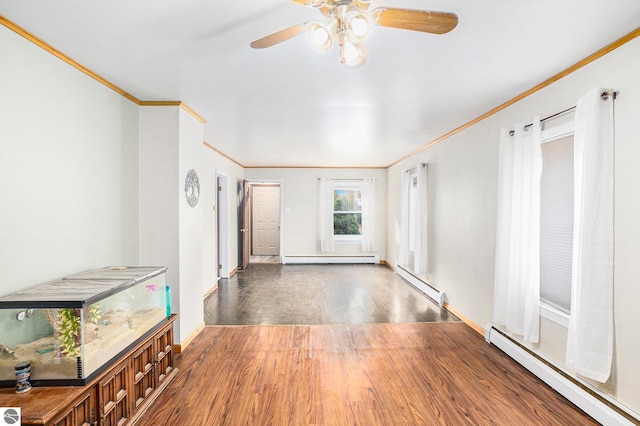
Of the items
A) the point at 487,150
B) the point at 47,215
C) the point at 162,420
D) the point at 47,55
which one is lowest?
the point at 162,420

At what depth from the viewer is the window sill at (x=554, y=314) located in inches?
95.9

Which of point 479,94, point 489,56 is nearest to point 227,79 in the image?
point 489,56

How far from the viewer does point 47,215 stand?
203cm

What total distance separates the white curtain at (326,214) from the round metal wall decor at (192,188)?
447 centimetres

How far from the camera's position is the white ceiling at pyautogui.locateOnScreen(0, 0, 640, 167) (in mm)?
1644

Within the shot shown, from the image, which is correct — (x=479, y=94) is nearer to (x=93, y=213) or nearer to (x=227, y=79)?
(x=227, y=79)

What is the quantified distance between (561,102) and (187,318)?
3.90 meters

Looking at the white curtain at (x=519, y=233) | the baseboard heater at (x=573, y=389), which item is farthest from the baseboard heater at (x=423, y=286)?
the white curtain at (x=519, y=233)

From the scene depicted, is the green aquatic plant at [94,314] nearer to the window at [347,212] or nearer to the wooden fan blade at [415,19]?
the wooden fan blade at [415,19]

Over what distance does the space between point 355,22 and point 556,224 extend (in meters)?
2.48

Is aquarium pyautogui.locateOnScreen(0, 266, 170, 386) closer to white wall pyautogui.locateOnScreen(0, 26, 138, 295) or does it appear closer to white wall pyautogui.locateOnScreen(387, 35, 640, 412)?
white wall pyautogui.locateOnScreen(0, 26, 138, 295)

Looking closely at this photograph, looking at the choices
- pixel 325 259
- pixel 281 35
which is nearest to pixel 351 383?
pixel 281 35

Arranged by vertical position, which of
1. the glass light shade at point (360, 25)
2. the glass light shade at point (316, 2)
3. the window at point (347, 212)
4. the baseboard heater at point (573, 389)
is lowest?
the baseboard heater at point (573, 389)

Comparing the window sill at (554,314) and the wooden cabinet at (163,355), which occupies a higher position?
the window sill at (554,314)
